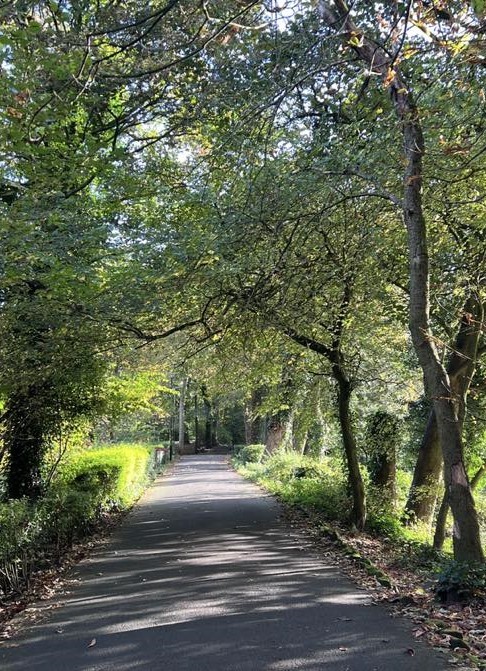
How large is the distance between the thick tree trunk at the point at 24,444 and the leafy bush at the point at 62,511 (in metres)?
0.63

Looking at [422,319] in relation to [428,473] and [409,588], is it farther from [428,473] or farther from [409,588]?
[428,473]

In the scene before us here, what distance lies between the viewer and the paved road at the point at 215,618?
503 centimetres

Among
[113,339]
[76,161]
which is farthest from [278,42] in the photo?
[113,339]

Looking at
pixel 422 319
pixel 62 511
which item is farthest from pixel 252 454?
pixel 422 319

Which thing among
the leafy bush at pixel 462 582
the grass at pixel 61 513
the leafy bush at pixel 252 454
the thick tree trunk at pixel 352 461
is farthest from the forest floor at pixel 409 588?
the leafy bush at pixel 252 454

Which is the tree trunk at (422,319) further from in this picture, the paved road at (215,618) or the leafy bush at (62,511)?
the leafy bush at (62,511)

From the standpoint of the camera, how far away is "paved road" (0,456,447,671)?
16.5ft

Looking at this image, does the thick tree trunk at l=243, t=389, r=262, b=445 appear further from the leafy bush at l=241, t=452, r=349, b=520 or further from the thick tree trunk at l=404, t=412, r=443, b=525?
the thick tree trunk at l=404, t=412, r=443, b=525

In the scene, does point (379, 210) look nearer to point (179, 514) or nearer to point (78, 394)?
point (78, 394)

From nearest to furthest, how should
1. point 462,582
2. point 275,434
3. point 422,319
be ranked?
point 462,582 → point 422,319 → point 275,434

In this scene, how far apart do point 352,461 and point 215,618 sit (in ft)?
21.0

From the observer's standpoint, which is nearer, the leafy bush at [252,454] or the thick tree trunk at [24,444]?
the thick tree trunk at [24,444]

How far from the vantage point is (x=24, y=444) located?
1245 centimetres

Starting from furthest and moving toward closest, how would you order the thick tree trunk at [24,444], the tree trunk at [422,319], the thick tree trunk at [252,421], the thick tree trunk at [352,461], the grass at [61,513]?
the thick tree trunk at [252,421] → the thick tree trunk at [352,461] → the thick tree trunk at [24,444] → the grass at [61,513] → the tree trunk at [422,319]
